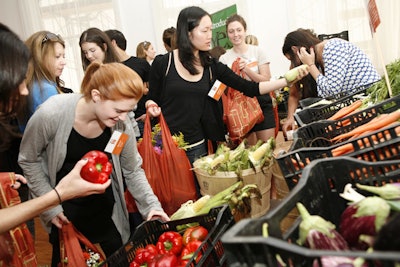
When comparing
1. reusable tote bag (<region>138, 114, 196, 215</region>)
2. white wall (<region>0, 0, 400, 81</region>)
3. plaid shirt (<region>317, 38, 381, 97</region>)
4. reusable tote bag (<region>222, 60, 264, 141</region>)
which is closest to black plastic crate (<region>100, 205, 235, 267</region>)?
reusable tote bag (<region>138, 114, 196, 215</region>)

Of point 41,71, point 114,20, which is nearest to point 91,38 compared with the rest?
point 41,71

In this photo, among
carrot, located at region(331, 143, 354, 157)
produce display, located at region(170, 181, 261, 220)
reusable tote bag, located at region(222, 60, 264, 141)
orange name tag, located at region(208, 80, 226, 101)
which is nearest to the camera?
carrot, located at region(331, 143, 354, 157)

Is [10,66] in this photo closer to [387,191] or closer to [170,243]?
[170,243]

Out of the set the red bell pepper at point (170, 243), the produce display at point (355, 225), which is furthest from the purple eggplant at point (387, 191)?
the red bell pepper at point (170, 243)

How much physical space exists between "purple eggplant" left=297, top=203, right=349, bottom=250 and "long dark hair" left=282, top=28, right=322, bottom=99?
2.23 meters

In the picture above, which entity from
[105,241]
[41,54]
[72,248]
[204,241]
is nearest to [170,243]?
[204,241]

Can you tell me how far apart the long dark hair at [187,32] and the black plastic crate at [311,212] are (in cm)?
177

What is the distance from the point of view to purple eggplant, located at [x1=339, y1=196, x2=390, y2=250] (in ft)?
2.71

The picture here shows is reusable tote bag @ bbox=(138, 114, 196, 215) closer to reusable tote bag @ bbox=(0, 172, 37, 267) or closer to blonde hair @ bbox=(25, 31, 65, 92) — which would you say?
blonde hair @ bbox=(25, 31, 65, 92)

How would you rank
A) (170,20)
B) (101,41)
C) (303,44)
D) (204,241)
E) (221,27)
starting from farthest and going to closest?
(170,20) → (221,27) → (101,41) → (303,44) → (204,241)

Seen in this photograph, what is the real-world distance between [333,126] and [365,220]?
0.91 m

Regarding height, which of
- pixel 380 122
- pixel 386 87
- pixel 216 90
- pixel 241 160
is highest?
pixel 216 90

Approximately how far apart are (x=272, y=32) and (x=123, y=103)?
591cm

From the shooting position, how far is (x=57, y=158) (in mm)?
1828
